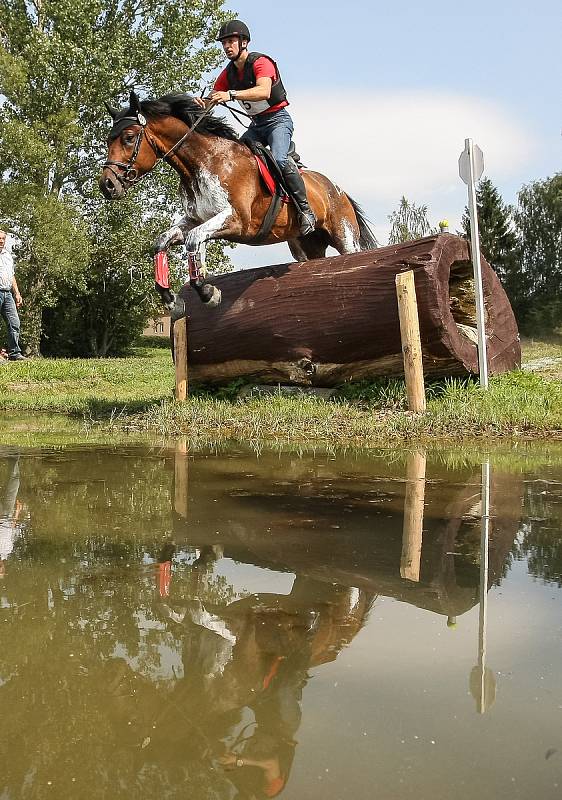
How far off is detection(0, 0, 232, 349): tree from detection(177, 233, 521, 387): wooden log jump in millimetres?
17065

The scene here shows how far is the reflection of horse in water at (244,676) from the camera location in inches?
72.9

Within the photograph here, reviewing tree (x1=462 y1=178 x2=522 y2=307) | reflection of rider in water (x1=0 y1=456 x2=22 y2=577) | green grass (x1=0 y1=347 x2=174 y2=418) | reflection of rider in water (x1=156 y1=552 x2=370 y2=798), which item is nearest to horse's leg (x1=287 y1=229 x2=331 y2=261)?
green grass (x1=0 y1=347 x2=174 y2=418)

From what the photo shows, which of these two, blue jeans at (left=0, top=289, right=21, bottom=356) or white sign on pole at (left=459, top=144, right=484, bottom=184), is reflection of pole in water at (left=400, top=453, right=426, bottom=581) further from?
blue jeans at (left=0, top=289, right=21, bottom=356)

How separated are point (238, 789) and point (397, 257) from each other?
7877 mm

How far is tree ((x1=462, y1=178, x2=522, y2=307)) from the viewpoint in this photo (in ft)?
145

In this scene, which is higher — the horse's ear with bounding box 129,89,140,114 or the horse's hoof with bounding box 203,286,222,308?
the horse's ear with bounding box 129,89,140,114

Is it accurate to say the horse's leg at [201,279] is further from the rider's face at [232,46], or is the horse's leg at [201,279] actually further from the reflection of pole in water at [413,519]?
the reflection of pole in water at [413,519]

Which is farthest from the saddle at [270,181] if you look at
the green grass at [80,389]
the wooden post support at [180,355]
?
the green grass at [80,389]

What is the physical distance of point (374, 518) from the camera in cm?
427

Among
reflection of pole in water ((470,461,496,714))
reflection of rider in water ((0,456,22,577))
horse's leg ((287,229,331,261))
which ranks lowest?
reflection of pole in water ((470,461,496,714))

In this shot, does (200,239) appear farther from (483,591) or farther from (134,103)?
(483,591)

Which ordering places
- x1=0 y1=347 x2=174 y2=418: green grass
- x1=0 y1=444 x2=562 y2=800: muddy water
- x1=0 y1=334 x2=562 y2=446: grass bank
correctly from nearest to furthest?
x1=0 y1=444 x2=562 y2=800: muddy water → x1=0 y1=334 x2=562 y2=446: grass bank → x1=0 y1=347 x2=174 y2=418: green grass

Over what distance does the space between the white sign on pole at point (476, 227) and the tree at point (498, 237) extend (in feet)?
→ 113

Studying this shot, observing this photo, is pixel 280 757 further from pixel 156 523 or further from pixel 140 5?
pixel 140 5
